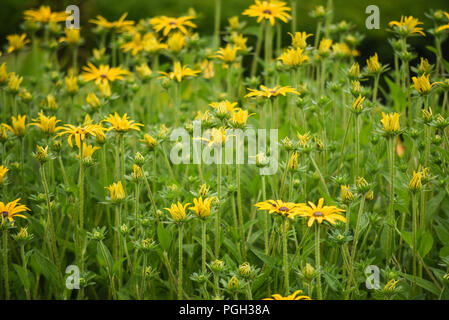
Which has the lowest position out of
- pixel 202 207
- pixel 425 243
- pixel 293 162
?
pixel 425 243

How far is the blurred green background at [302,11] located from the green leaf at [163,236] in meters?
3.02

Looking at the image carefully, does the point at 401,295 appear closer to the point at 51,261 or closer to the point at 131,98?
the point at 51,261

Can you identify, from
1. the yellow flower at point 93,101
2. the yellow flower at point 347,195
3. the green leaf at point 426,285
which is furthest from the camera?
the yellow flower at point 93,101

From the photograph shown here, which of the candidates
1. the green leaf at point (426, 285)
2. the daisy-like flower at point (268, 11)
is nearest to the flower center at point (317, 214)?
the green leaf at point (426, 285)

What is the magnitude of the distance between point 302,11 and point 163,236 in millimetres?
3941

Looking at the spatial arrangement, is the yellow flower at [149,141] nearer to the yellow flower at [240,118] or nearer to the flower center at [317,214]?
the yellow flower at [240,118]

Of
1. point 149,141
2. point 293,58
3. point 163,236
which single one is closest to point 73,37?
point 149,141

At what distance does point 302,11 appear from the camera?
15.9ft

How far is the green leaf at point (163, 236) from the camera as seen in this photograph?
52.5 inches

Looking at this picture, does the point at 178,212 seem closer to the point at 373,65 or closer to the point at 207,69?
the point at 373,65

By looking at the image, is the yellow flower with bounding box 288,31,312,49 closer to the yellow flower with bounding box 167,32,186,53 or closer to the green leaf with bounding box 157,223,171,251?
the yellow flower with bounding box 167,32,186,53

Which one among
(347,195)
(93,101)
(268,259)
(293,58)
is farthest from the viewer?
(93,101)
